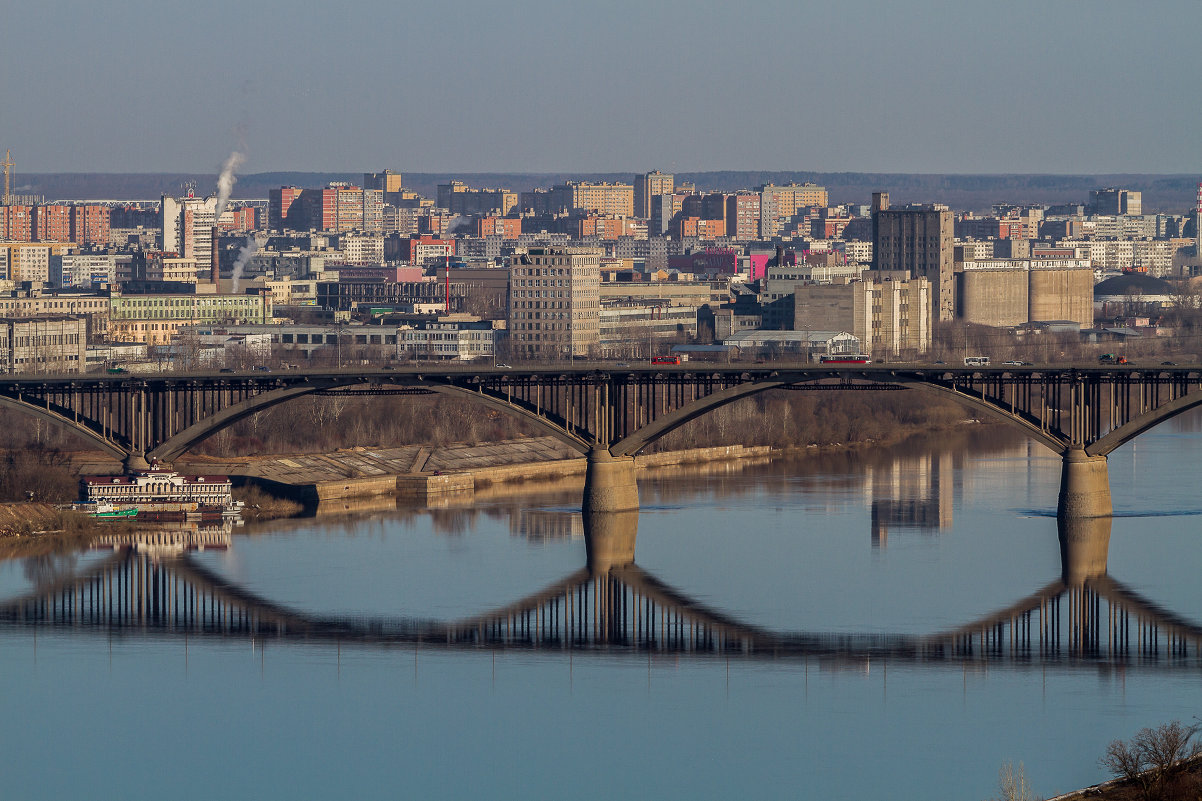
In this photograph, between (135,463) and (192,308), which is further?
(192,308)

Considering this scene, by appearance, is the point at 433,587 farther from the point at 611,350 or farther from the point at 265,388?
the point at 611,350

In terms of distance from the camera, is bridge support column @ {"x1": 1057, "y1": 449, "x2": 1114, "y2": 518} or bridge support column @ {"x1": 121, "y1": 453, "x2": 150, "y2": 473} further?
bridge support column @ {"x1": 121, "y1": 453, "x2": 150, "y2": 473}

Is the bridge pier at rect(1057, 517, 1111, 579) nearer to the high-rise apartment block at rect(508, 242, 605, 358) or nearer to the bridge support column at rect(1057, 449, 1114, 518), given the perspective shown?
the bridge support column at rect(1057, 449, 1114, 518)

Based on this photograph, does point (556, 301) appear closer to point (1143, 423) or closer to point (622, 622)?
point (1143, 423)

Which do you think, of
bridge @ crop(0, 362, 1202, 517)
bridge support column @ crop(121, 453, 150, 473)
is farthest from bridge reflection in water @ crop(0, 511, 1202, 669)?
bridge support column @ crop(121, 453, 150, 473)

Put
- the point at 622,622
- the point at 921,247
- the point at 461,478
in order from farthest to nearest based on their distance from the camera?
1. the point at 921,247
2. the point at 461,478
3. the point at 622,622

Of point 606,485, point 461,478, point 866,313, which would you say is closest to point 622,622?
point 606,485
